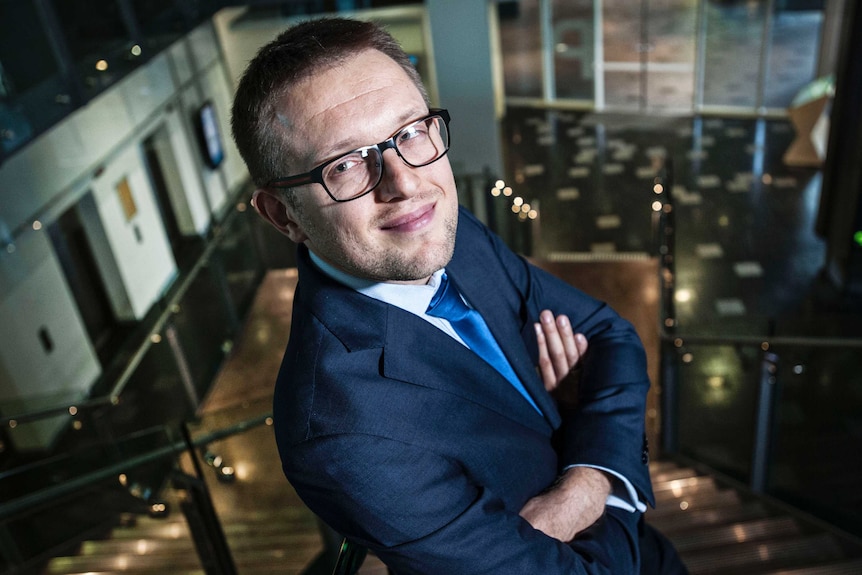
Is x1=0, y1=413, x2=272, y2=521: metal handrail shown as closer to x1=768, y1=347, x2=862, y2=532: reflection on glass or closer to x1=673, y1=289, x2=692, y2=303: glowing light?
x1=768, y1=347, x2=862, y2=532: reflection on glass

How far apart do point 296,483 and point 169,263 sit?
9801mm

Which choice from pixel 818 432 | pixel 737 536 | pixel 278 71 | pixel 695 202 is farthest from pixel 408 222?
pixel 695 202

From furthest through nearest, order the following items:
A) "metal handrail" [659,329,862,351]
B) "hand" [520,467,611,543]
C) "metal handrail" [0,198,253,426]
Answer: "metal handrail" [0,198,253,426] → "metal handrail" [659,329,862,351] → "hand" [520,467,611,543]

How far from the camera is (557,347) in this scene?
183cm

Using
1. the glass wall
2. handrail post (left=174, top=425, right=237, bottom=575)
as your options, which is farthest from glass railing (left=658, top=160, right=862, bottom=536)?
the glass wall

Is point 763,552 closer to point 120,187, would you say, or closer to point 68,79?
point 68,79

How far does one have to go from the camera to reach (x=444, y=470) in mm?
1291

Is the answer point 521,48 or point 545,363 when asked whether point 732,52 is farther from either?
point 545,363

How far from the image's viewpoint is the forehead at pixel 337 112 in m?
1.24

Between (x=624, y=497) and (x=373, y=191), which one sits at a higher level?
(x=373, y=191)

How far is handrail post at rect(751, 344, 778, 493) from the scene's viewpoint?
4184 millimetres

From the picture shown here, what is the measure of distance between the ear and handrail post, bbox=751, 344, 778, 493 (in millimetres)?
3555

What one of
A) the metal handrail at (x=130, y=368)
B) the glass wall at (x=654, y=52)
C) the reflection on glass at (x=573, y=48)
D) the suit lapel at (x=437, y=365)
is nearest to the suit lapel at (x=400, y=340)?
the suit lapel at (x=437, y=365)

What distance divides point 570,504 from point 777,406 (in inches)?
131
